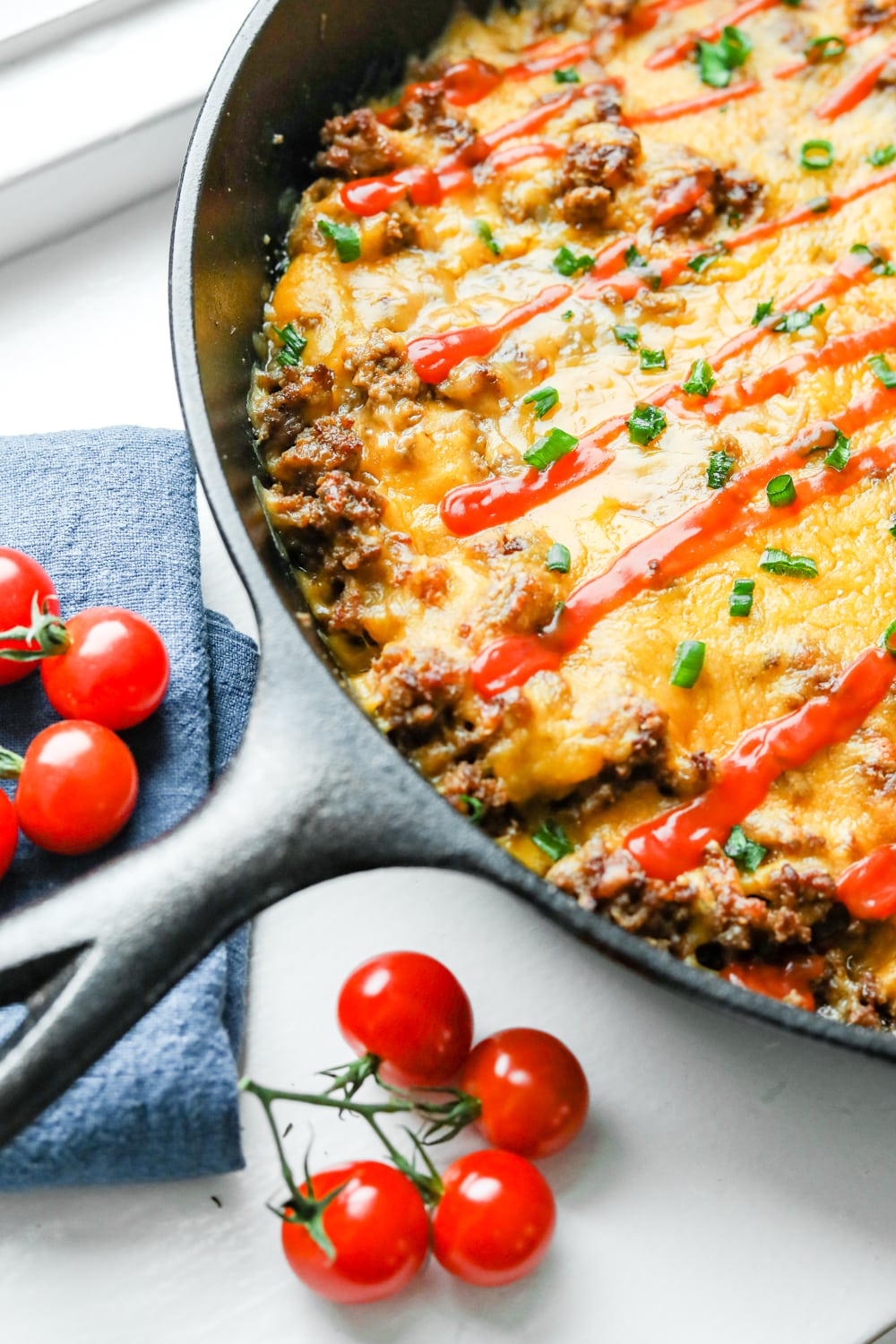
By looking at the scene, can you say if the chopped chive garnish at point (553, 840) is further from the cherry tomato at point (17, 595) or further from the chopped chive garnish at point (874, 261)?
the chopped chive garnish at point (874, 261)

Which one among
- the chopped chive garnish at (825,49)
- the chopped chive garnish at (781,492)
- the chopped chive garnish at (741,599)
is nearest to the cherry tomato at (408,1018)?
the chopped chive garnish at (741,599)

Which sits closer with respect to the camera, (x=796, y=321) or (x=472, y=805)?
(x=472, y=805)

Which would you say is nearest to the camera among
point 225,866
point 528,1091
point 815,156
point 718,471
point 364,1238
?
point 225,866

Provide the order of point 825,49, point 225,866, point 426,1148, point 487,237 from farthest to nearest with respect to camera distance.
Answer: point 825,49 → point 487,237 → point 426,1148 → point 225,866

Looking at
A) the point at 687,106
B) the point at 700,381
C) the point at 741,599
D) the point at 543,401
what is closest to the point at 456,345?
the point at 543,401

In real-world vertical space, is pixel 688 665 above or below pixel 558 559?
below

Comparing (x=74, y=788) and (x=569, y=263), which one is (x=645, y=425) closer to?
(x=569, y=263)

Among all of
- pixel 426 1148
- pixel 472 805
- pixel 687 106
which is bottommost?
pixel 426 1148
